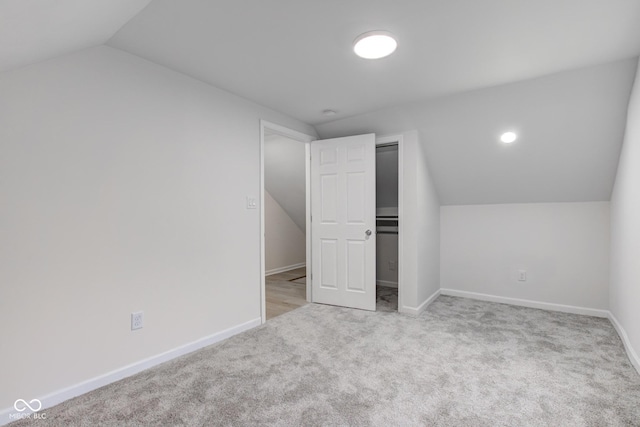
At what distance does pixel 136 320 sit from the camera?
218 centimetres

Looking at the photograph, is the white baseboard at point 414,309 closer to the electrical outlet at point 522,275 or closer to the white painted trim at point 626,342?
the electrical outlet at point 522,275

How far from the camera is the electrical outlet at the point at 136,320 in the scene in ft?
7.07

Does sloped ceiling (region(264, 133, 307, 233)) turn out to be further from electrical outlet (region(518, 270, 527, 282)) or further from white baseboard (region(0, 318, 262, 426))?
electrical outlet (region(518, 270, 527, 282))

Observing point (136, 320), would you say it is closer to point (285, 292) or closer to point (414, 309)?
point (285, 292)

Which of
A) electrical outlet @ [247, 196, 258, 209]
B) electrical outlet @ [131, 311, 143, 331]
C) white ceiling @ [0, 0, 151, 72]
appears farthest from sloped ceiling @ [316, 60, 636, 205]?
electrical outlet @ [131, 311, 143, 331]

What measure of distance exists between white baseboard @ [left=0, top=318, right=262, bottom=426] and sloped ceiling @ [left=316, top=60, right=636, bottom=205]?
2.61 m

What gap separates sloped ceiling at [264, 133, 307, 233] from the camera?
15.7ft

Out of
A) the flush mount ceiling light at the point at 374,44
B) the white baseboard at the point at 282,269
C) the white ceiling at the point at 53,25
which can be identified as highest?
the flush mount ceiling light at the point at 374,44

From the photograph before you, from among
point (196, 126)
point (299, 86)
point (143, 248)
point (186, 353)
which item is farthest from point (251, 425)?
point (299, 86)

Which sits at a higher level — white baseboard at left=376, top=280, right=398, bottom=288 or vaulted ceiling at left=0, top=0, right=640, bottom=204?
vaulted ceiling at left=0, top=0, right=640, bottom=204

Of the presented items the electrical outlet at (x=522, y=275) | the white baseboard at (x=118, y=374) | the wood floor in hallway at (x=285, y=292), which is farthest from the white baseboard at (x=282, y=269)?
the electrical outlet at (x=522, y=275)

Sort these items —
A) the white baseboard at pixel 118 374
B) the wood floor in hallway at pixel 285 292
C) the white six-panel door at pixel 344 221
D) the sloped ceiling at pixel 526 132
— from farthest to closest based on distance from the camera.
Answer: the wood floor in hallway at pixel 285 292 < the white six-panel door at pixel 344 221 < the sloped ceiling at pixel 526 132 < the white baseboard at pixel 118 374

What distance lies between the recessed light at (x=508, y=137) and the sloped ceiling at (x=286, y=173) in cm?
251

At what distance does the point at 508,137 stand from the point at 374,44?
Answer: 6.18 feet
